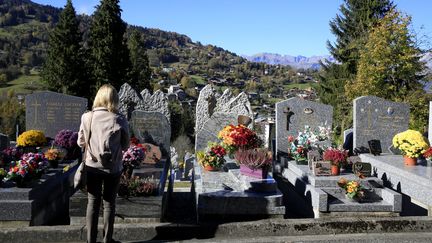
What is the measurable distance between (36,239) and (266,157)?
373cm

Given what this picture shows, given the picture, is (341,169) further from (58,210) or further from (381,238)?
(58,210)

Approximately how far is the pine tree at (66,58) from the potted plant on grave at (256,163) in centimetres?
3245

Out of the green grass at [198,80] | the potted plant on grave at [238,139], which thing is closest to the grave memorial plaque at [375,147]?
the potted plant on grave at [238,139]

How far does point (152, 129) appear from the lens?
9.27 metres

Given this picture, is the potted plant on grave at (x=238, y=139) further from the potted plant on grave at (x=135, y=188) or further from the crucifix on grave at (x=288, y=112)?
the crucifix on grave at (x=288, y=112)

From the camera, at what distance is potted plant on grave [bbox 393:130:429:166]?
873 cm

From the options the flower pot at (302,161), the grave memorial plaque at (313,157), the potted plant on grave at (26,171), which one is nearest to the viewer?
the potted plant on grave at (26,171)

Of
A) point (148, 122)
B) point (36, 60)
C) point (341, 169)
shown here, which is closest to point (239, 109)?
point (148, 122)

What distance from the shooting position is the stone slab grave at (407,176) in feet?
24.2

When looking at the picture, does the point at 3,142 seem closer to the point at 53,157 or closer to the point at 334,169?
the point at 53,157

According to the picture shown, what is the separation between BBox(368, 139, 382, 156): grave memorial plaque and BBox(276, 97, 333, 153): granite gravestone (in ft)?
3.84

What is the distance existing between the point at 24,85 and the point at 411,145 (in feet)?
196

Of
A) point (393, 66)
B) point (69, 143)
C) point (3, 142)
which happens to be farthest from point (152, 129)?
point (393, 66)

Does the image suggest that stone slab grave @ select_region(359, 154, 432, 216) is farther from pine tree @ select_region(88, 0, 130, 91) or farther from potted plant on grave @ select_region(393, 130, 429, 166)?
pine tree @ select_region(88, 0, 130, 91)
